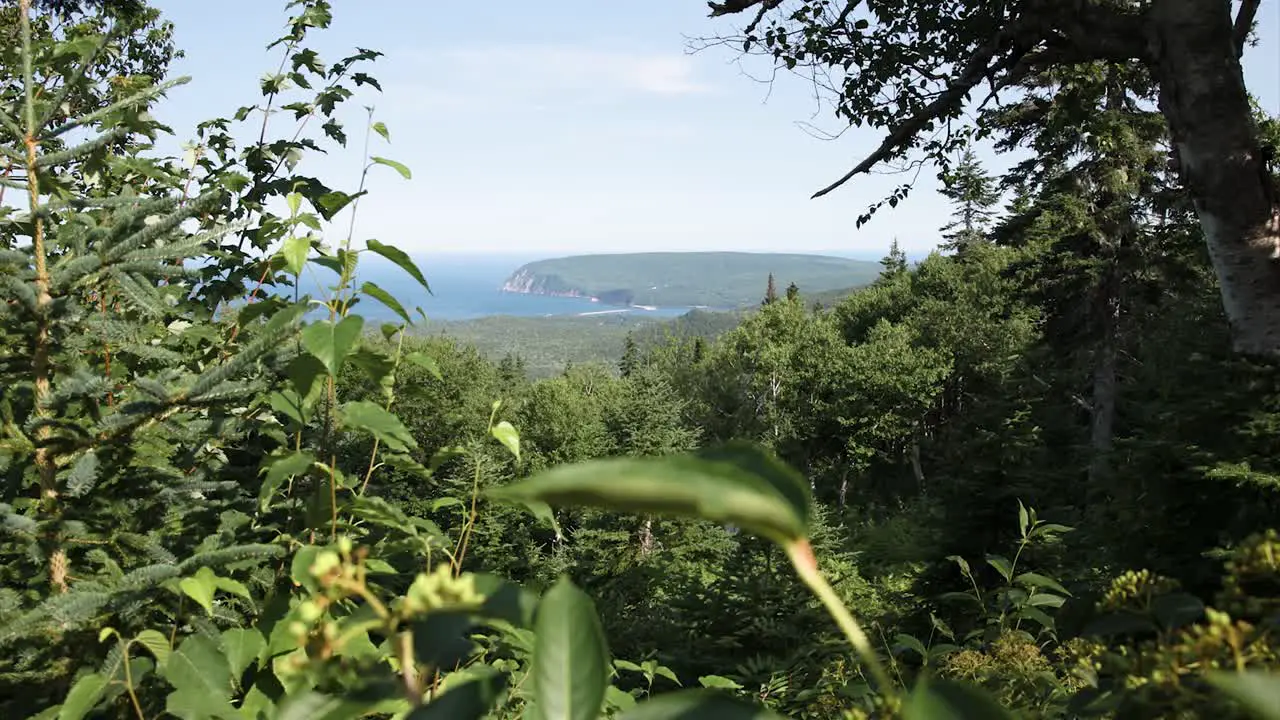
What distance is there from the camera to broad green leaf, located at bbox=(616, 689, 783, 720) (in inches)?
21.8

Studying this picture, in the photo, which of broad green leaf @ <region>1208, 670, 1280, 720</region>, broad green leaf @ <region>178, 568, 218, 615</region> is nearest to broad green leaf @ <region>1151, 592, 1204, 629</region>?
broad green leaf @ <region>1208, 670, 1280, 720</region>

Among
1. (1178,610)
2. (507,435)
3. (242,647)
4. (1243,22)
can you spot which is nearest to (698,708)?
(1178,610)

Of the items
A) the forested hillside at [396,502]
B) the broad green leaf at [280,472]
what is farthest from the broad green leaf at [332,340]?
the broad green leaf at [280,472]

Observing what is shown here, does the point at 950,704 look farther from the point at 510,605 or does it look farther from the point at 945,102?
the point at 945,102

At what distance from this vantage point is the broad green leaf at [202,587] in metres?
1.49

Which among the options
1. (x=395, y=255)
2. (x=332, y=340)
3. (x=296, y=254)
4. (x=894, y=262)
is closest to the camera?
(x=332, y=340)

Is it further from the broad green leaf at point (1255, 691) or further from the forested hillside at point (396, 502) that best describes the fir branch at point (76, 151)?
the broad green leaf at point (1255, 691)

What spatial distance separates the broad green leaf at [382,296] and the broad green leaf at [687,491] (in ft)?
5.26

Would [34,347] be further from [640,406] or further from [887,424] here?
[887,424]

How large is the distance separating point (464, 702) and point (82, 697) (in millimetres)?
1399

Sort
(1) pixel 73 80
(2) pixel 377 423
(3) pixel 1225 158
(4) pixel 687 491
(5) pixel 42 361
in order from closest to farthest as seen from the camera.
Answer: (4) pixel 687 491
(2) pixel 377 423
(5) pixel 42 361
(1) pixel 73 80
(3) pixel 1225 158

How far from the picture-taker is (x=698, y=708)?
559mm

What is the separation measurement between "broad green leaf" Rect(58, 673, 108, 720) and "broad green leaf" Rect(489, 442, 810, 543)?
5.14ft

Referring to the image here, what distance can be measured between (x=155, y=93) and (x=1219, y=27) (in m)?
5.13
